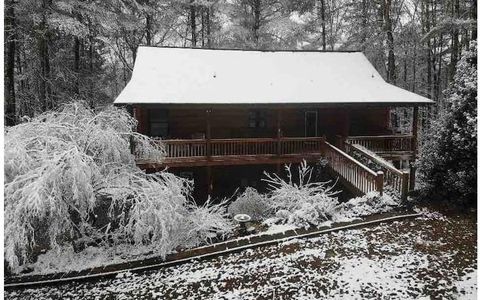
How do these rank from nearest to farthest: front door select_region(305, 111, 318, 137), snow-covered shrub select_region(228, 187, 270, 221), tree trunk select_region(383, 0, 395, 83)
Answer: snow-covered shrub select_region(228, 187, 270, 221) → front door select_region(305, 111, 318, 137) → tree trunk select_region(383, 0, 395, 83)

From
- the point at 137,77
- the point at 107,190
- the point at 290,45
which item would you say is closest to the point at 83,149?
the point at 107,190

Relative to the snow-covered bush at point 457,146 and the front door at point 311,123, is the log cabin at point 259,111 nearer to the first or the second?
the front door at point 311,123

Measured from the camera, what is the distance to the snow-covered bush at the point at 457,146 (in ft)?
34.5

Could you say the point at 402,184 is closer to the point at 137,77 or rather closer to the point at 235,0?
the point at 137,77

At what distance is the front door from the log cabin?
2.0 inches

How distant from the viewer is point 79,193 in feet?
25.5

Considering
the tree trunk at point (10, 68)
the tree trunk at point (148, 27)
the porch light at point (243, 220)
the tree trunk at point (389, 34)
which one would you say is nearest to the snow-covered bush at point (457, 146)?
the porch light at point (243, 220)

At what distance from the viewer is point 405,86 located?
28.4 m

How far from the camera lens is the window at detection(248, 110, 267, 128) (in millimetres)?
16781

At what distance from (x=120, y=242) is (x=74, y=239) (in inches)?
46.3

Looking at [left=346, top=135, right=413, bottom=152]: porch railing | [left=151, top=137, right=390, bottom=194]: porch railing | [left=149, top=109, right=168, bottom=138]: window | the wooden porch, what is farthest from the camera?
[left=149, top=109, right=168, bottom=138]: window

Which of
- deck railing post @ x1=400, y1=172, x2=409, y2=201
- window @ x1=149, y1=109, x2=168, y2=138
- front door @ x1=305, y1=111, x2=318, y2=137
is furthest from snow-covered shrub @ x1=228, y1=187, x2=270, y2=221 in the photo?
front door @ x1=305, y1=111, x2=318, y2=137

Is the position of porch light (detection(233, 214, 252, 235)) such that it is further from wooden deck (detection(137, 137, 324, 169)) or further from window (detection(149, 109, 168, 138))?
window (detection(149, 109, 168, 138))

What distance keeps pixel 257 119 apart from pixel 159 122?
4.67 metres
